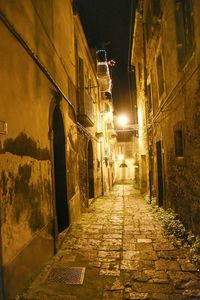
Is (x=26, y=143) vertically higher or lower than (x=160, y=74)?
lower

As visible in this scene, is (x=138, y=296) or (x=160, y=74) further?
(x=160, y=74)

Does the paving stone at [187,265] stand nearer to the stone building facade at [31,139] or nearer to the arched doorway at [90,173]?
the stone building facade at [31,139]

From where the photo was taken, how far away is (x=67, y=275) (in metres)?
5.05

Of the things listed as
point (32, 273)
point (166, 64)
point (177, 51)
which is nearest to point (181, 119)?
point (177, 51)

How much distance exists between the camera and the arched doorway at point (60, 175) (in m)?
8.07

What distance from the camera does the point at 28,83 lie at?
4.98 metres

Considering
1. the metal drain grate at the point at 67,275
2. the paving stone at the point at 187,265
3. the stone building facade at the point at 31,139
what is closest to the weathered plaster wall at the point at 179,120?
the paving stone at the point at 187,265

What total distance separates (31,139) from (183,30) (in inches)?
208

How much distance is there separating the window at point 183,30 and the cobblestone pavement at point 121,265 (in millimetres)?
4739

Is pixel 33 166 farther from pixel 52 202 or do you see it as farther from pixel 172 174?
pixel 172 174

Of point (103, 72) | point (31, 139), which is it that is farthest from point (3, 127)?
point (103, 72)

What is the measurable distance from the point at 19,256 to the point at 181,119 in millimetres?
5270

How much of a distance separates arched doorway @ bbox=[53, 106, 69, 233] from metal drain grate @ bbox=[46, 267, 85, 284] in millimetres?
2729

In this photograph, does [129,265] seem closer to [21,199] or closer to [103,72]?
[21,199]
